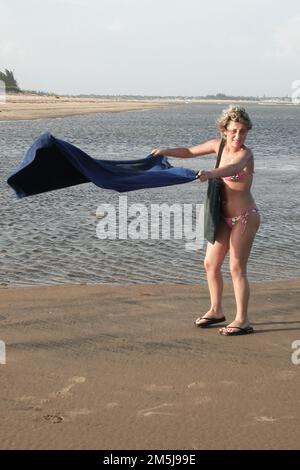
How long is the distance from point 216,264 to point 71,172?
4.58ft

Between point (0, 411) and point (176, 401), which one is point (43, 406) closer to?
point (0, 411)

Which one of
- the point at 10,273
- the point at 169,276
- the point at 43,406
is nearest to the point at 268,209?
the point at 169,276

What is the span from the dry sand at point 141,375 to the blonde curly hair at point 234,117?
166 centimetres

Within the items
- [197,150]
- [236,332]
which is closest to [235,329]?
[236,332]

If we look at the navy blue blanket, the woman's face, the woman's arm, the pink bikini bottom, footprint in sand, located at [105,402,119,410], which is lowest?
footprint in sand, located at [105,402,119,410]

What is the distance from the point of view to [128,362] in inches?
199

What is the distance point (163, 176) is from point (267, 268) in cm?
320

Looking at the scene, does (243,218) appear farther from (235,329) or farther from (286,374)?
(286,374)

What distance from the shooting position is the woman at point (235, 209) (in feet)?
18.1

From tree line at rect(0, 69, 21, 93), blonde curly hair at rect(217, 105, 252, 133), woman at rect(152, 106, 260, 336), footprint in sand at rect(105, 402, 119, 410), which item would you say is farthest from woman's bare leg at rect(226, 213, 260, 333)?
tree line at rect(0, 69, 21, 93)

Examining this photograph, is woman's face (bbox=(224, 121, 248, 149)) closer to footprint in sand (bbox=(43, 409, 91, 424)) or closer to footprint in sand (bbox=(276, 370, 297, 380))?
footprint in sand (bbox=(276, 370, 297, 380))

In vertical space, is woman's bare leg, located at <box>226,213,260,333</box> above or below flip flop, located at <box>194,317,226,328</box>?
above

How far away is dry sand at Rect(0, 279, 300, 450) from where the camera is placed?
3.99m
